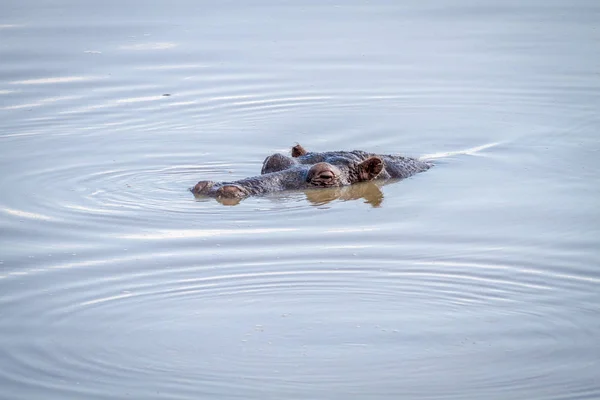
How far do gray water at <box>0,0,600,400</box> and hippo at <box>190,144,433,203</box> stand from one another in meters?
0.19

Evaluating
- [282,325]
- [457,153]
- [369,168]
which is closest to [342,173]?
[369,168]

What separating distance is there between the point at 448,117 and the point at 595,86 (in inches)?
108

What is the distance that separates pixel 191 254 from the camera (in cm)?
977

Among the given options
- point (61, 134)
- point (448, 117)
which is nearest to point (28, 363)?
point (61, 134)

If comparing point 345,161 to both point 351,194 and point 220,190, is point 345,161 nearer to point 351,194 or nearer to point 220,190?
point 351,194

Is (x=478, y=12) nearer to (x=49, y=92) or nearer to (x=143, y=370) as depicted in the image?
(x=49, y=92)

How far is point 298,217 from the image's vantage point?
11141 millimetres

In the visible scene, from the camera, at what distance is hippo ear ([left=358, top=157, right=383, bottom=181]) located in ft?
41.5

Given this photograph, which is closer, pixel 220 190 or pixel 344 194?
pixel 220 190

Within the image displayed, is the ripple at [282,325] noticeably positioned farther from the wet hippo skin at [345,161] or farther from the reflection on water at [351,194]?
the wet hippo skin at [345,161]

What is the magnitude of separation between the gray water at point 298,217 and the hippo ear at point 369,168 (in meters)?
0.19

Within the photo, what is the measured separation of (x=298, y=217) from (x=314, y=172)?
135 cm

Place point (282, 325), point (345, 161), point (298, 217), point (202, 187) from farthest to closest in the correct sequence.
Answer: point (345, 161) < point (202, 187) < point (298, 217) < point (282, 325)

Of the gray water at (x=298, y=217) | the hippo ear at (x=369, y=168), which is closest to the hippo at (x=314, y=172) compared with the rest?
the hippo ear at (x=369, y=168)
